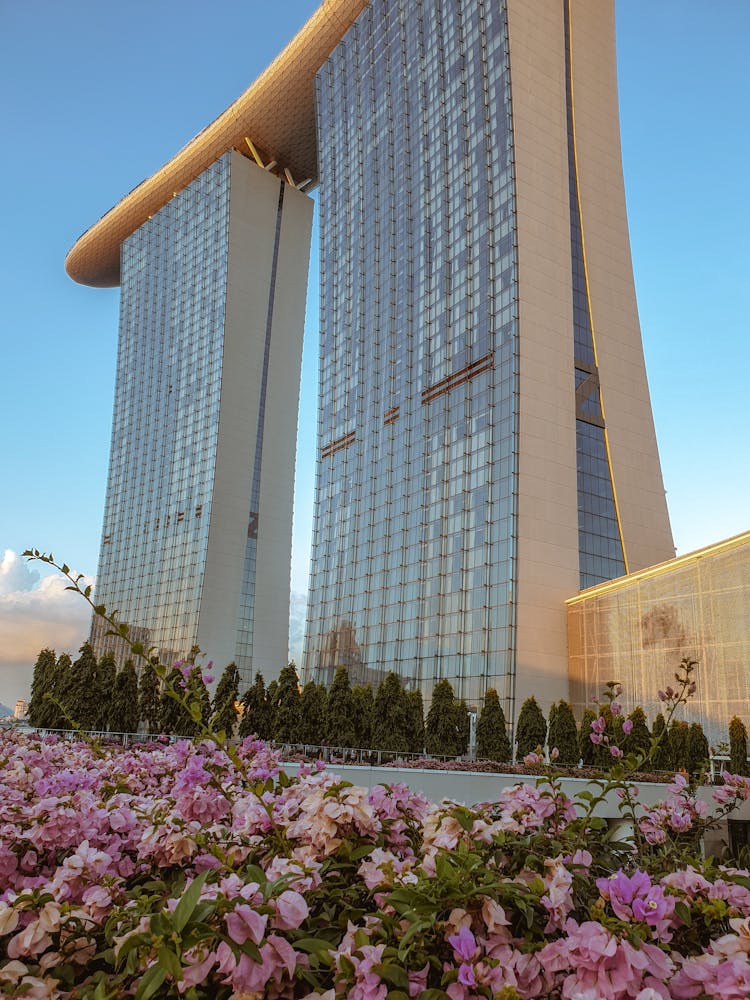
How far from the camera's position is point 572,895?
253 cm

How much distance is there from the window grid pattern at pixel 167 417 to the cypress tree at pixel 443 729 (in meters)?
33.2

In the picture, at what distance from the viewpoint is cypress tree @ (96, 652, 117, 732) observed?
32.6m

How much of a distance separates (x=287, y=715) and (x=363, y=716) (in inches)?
121

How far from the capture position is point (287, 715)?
30859 mm

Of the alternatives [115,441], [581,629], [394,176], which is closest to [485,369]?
[581,629]

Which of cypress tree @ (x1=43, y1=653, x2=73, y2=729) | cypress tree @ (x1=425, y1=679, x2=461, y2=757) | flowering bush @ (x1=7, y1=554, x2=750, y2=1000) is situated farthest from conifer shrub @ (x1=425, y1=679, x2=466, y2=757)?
flowering bush @ (x1=7, y1=554, x2=750, y2=1000)

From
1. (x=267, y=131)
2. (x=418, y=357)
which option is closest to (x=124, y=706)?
(x=418, y=357)

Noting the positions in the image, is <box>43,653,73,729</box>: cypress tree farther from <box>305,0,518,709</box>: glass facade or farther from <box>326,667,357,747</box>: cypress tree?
<box>305,0,518,709</box>: glass facade

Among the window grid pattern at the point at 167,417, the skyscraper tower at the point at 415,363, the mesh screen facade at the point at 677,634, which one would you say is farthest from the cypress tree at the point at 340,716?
the window grid pattern at the point at 167,417

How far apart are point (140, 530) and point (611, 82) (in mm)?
50536

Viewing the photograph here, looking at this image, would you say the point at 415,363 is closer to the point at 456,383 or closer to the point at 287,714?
the point at 456,383

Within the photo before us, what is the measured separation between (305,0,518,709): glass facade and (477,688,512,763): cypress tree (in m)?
4.97

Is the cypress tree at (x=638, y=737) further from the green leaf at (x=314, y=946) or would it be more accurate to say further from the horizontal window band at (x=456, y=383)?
the green leaf at (x=314, y=946)

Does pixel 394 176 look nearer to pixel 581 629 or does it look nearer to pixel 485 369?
pixel 485 369
